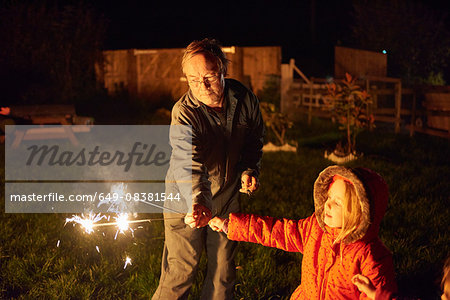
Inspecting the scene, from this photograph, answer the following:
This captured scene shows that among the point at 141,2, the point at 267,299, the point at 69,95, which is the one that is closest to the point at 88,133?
the point at 69,95

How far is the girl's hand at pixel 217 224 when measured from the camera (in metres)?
3.46

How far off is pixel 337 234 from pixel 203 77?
1.34 meters

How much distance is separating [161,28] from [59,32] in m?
12.4

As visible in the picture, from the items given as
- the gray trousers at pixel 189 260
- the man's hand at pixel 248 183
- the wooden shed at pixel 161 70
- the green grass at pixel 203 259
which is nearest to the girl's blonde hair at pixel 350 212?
the man's hand at pixel 248 183

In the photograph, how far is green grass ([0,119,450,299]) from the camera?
14.9 feet

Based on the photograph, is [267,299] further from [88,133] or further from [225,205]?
[88,133]

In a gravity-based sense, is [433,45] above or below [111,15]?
below

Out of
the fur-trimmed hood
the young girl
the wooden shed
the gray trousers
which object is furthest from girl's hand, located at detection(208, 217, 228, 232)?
the wooden shed

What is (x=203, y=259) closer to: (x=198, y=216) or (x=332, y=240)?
(x=198, y=216)

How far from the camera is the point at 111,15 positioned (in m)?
30.7

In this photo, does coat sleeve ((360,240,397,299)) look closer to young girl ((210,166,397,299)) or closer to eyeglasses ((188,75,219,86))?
young girl ((210,166,397,299))

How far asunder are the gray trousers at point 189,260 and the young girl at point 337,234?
0.41 metres

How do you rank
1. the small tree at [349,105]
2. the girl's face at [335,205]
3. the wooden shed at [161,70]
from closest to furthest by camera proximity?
the girl's face at [335,205] → the small tree at [349,105] → the wooden shed at [161,70]

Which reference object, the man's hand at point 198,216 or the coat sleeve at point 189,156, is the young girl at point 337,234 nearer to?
the man's hand at point 198,216
